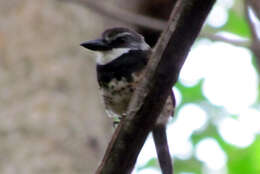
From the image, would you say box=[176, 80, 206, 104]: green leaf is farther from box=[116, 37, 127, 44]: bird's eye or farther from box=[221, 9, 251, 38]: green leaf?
box=[116, 37, 127, 44]: bird's eye

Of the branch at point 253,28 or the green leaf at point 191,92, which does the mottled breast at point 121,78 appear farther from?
the green leaf at point 191,92

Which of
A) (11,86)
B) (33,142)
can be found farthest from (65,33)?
(33,142)

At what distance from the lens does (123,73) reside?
281 cm

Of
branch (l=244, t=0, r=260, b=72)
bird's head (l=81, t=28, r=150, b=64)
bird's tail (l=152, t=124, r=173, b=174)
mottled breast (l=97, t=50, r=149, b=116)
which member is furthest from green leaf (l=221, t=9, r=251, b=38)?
branch (l=244, t=0, r=260, b=72)

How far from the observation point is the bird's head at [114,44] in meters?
2.98

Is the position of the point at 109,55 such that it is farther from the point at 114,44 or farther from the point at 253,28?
the point at 253,28

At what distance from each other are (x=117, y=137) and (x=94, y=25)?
2.49 meters

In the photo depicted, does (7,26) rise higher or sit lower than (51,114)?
higher

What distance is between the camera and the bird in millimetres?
2719

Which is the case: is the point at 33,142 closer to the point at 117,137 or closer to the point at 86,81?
the point at 86,81

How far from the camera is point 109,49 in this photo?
303 centimetres

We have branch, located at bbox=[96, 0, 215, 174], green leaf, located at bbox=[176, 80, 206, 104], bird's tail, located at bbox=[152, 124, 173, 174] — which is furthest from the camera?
green leaf, located at bbox=[176, 80, 206, 104]

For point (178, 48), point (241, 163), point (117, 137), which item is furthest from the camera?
point (241, 163)

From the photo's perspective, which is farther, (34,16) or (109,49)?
(34,16)
